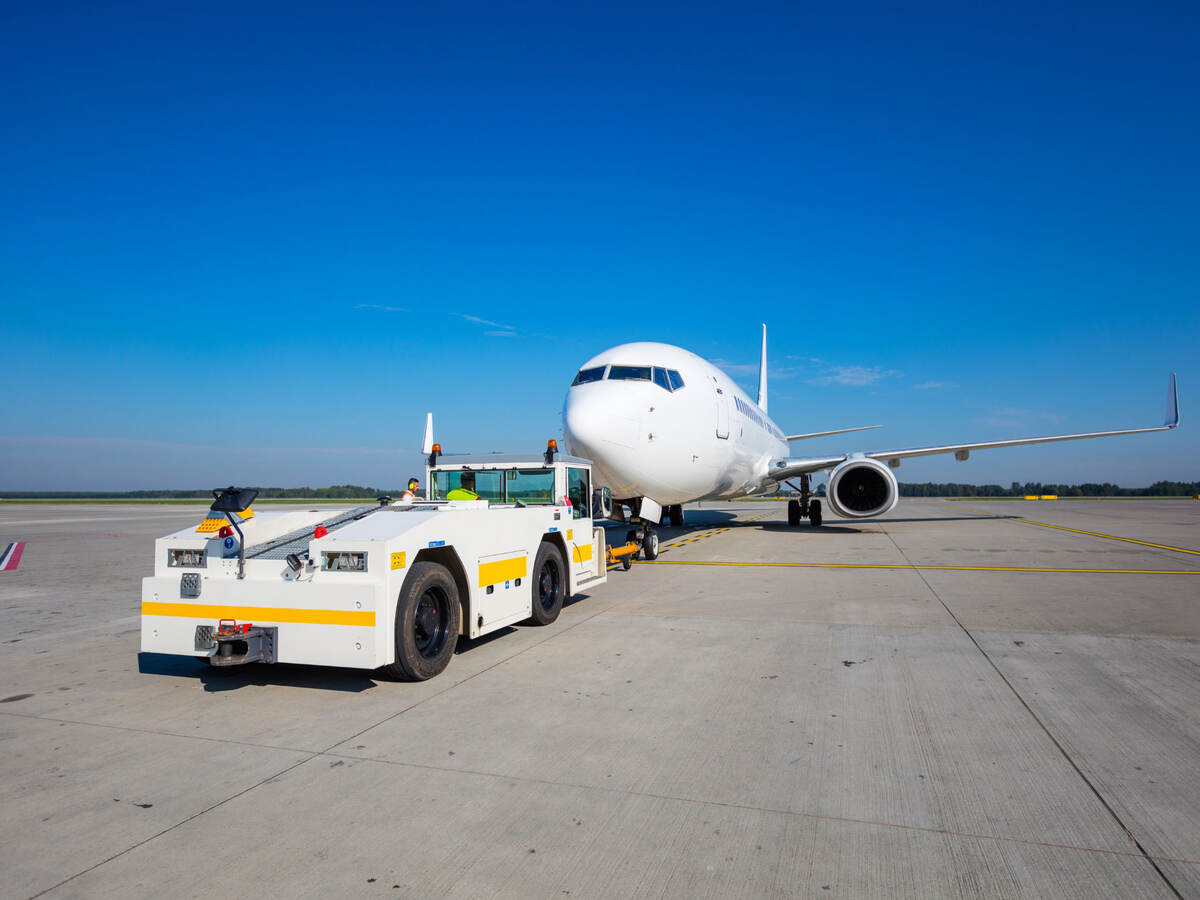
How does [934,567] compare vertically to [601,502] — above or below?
below

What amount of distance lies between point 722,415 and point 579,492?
631 cm

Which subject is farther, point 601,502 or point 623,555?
point 623,555

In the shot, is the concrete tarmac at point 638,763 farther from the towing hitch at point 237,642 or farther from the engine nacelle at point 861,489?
the engine nacelle at point 861,489

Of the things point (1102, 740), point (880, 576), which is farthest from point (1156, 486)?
point (1102, 740)

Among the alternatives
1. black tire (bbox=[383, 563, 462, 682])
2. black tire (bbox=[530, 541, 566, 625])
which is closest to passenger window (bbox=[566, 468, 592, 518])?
black tire (bbox=[530, 541, 566, 625])

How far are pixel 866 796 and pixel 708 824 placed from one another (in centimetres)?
86

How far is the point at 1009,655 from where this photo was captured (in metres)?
6.11

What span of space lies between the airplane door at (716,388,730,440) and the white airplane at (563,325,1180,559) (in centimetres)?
2

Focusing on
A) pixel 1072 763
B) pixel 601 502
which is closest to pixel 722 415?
pixel 601 502

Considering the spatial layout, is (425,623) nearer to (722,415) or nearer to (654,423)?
(654,423)

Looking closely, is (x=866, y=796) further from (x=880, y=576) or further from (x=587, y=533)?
(x=880, y=576)

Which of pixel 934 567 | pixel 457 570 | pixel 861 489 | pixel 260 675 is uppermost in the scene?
pixel 861 489

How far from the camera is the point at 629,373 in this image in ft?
40.3

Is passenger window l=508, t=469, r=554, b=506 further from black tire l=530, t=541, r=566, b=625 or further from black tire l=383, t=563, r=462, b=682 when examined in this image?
black tire l=383, t=563, r=462, b=682
